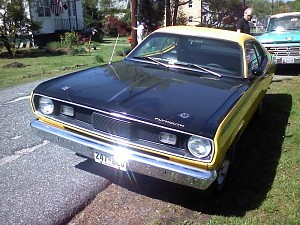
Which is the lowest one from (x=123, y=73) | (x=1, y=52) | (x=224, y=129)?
(x=1, y=52)

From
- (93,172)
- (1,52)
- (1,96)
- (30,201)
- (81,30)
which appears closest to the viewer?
(30,201)

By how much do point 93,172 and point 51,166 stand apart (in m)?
0.52

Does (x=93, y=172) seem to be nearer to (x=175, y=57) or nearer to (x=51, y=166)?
(x=51, y=166)

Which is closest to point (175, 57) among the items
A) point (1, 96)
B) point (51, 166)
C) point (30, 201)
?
point (51, 166)

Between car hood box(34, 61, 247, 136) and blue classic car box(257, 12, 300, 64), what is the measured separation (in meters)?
6.62

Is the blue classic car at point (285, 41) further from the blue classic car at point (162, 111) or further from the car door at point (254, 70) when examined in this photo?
the blue classic car at point (162, 111)

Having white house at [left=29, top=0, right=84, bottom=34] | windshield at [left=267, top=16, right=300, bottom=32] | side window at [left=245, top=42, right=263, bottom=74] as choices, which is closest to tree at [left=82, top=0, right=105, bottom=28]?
white house at [left=29, top=0, right=84, bottom=34]

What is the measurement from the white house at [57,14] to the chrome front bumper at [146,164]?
21920mm

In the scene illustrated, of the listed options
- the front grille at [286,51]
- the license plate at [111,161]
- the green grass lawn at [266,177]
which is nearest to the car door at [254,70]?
the green grass lawn at [266,177]

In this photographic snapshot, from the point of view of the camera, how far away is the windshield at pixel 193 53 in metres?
4.49

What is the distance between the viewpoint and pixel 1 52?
2058 centimetres

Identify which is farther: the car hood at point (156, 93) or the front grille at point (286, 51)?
the front grille at point (286, 51)

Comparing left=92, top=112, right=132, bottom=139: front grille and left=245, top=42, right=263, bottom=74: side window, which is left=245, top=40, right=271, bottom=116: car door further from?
left=92, top=112, right=132, bottom=139: front grille

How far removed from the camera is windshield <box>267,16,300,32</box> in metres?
11.6
